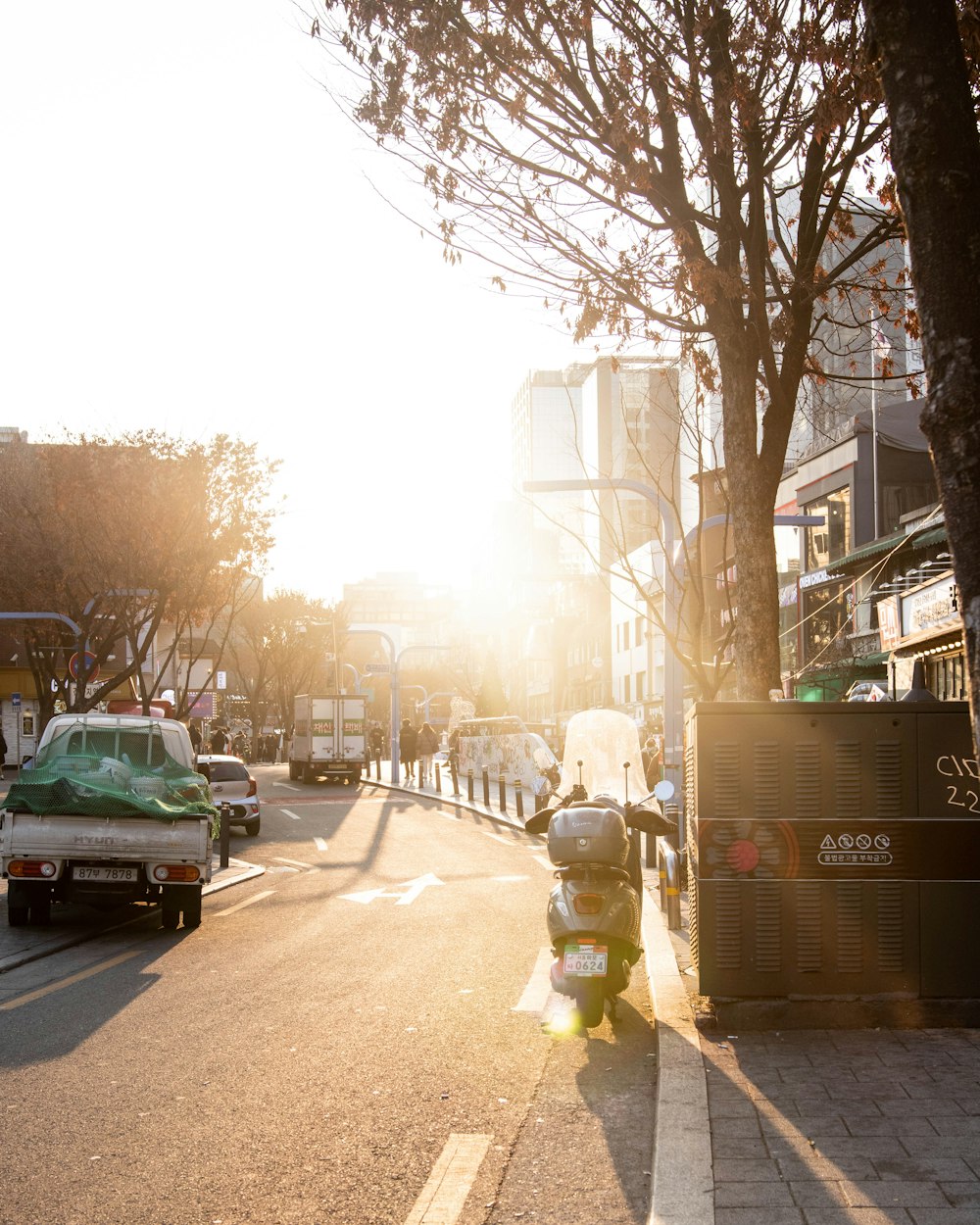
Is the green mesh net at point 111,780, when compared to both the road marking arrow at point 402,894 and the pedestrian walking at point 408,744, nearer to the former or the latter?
the road marking arrow at point 402,894

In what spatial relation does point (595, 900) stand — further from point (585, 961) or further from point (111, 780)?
point (111, 780)

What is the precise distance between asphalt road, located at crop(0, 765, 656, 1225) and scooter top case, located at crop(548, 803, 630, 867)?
1.04m

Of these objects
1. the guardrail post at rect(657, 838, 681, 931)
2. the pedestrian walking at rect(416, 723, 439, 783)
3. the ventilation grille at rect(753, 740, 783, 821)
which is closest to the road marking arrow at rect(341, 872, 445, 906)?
the guardrail post at rect(657, 838, 681, 931)

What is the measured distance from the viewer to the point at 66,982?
10164mm

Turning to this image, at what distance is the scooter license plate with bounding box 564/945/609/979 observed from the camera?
25.6ft

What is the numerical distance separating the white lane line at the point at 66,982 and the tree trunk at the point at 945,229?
7.36 m

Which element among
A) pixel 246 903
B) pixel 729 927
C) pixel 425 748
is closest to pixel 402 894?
pixel 246 903

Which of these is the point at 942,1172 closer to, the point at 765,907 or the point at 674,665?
the point at 765,907

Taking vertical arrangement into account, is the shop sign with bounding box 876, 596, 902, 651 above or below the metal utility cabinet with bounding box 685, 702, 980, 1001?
above

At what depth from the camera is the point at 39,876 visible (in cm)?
1262

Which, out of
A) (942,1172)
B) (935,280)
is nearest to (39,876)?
(942,1172)

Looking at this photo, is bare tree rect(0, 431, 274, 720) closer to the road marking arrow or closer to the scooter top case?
the road marking arrow

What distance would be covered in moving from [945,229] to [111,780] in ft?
36.9

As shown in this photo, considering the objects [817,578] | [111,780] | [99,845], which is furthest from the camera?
[817,578]
